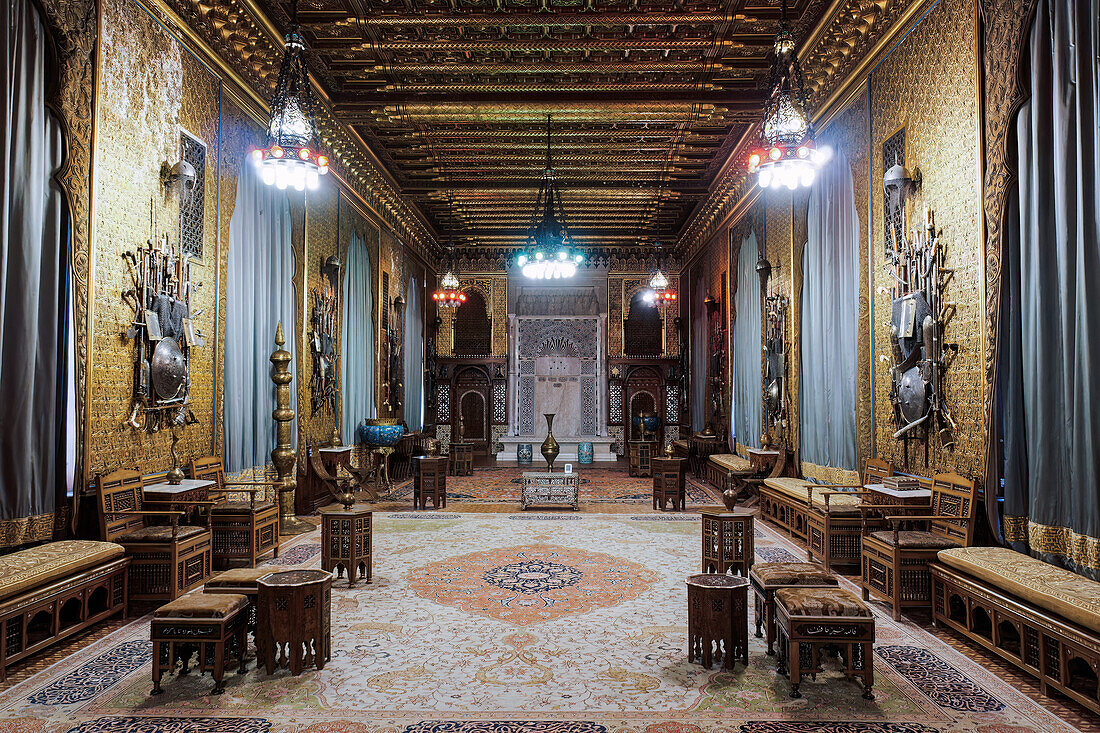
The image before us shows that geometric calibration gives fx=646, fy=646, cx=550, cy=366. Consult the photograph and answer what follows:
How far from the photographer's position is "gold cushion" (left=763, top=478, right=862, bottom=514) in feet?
19.4

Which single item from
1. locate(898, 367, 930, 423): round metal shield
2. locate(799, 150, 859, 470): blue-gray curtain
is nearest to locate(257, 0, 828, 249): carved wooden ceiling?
locate(799, 150, 859, 470): blue-gray curtain

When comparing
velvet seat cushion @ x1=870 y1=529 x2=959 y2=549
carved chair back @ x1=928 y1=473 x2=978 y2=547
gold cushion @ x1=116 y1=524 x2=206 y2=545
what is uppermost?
carved chair back @ x1=928 y1=473 x2=978 y2=547

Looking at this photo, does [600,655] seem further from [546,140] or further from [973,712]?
[546,140]

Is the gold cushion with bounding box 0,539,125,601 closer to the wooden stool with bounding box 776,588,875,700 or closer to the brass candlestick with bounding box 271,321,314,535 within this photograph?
the brass candlestick with bounding box 271,321,314,535

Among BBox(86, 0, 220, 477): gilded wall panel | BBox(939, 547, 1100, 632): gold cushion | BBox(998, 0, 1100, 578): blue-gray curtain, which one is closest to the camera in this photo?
BBox(939, 547, 1100, 632): gold cushion

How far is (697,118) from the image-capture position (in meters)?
9.34

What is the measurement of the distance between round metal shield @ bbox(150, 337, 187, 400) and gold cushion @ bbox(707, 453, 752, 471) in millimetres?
6961

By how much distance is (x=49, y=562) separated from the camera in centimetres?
403

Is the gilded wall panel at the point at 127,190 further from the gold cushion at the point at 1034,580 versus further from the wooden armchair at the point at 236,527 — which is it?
the gold cushion at the point at 1034,580

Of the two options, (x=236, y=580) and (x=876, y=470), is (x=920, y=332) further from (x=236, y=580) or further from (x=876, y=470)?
(x=236, y=580)

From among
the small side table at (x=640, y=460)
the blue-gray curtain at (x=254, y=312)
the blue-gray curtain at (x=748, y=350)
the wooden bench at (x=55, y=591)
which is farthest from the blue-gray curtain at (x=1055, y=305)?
the small side table at (x=640, y=460)

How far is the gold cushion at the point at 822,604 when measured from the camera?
3355 millimetres

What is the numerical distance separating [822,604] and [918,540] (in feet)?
6.17

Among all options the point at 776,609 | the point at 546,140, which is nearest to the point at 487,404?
the point at 546,140
